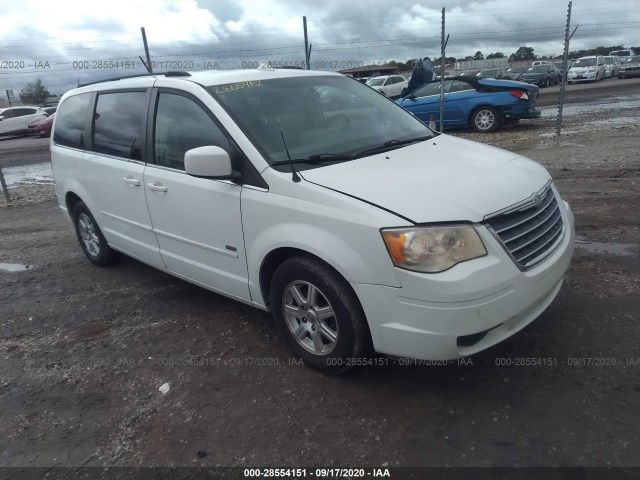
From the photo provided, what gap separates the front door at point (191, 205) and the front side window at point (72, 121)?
4.69 feet

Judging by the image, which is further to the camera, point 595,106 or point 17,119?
point 17,119

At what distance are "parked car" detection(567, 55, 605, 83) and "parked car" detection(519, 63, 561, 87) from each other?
1.00 m

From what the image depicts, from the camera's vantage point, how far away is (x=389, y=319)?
266 centimetres

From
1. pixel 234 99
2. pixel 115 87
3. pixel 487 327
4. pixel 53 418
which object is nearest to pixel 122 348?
pixel 53 418

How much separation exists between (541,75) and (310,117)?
33.5 m

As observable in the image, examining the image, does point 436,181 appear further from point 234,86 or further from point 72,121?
point 72,121

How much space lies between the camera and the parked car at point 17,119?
79.2 ft

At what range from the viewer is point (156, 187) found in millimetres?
3807

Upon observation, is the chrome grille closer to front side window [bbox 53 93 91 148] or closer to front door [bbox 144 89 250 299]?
front door [bbox 144 89 250 299]

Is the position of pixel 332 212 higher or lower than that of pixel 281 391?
higher

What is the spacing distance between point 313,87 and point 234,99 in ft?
2.45

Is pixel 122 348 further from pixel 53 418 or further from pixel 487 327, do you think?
pixel 487 327

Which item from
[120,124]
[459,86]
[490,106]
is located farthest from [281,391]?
[459,86]

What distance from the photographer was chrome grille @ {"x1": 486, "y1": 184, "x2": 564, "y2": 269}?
8.83 ft
